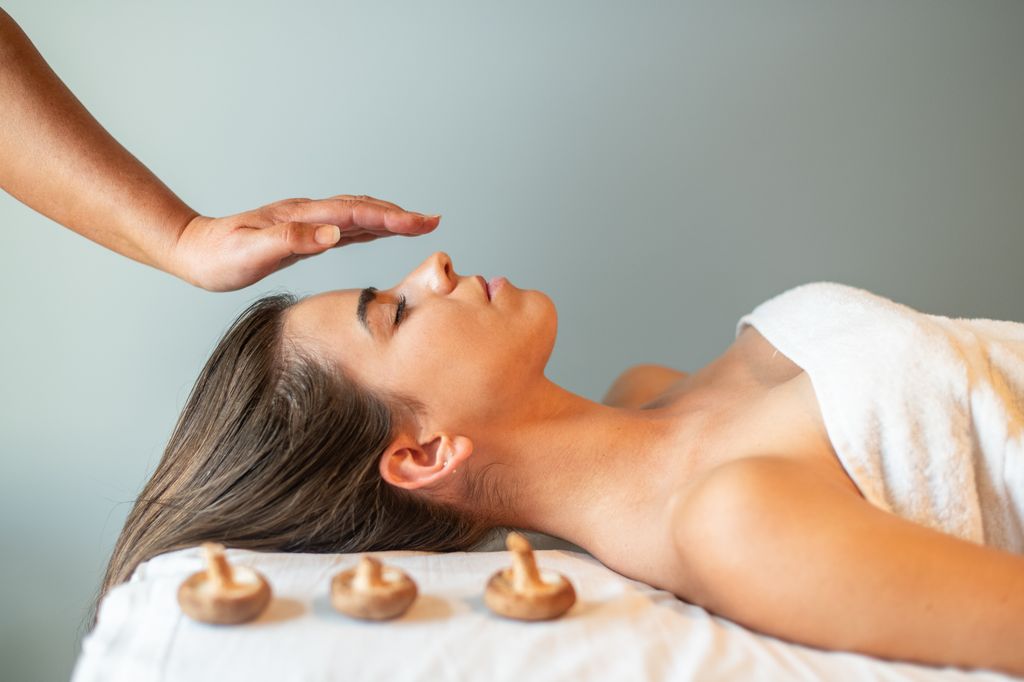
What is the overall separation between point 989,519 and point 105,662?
960mm

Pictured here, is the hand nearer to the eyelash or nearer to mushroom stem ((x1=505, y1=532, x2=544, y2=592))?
the eyelash

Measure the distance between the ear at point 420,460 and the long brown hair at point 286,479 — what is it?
18 mm

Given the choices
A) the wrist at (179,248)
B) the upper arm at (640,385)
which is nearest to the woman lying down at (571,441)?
the wrist at (179,248)

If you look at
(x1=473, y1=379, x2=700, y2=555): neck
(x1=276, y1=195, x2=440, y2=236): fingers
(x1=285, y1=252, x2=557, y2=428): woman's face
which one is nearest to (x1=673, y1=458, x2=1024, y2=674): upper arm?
(x1=473, y1=379, x2=700, y2=555): neck

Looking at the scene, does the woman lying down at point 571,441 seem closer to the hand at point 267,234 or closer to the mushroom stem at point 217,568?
the hand at point 267,234

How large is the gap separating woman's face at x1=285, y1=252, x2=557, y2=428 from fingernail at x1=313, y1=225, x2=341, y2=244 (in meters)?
0.09

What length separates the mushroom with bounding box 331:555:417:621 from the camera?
32.3 inches

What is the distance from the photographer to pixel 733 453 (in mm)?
1085

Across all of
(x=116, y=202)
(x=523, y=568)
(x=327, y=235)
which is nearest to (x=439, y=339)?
(x=327, y=235)

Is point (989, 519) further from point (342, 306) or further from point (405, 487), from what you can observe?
point (342, 306)

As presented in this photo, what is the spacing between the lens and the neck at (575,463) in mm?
1159

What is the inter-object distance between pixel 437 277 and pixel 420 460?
0.25 metres

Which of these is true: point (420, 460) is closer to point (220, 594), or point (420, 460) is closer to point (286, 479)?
point (286, 479)

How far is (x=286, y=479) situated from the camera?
3.68 feet
